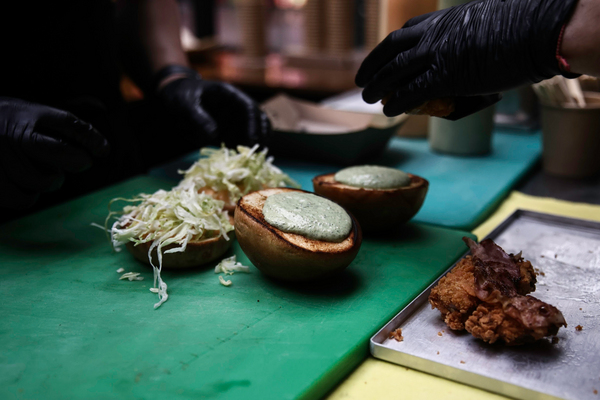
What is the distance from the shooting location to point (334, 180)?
1.93 meters

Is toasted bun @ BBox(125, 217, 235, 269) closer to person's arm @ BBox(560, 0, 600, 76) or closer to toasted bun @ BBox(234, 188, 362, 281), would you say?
toasted bun @ BBox(234, 188, 362, 281)

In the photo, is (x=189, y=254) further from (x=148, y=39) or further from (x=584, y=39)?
(x=148, y=39)

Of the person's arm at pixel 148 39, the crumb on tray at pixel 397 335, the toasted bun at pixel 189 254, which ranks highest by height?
the person's arm at pixel 148 39

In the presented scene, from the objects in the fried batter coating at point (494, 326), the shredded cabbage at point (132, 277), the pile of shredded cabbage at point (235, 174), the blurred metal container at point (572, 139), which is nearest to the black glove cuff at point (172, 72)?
the pile of shredded cabbage at point (235, 174)

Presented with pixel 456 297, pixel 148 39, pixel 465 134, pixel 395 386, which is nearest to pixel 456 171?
pixel 465 134

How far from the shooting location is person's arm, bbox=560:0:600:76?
1.35 m

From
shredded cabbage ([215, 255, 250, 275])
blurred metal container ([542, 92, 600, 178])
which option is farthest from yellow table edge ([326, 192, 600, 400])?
blurred metal container ([542, 92, 600, 178])

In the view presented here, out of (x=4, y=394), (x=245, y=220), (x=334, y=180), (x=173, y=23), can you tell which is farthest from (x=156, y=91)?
(x=4, y=394)

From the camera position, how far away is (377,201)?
5.85 ft

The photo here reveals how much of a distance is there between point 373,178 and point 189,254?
0.69 m

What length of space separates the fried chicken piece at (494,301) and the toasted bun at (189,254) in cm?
71

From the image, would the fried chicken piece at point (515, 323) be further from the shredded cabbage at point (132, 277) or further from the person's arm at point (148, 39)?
the person's arm at point (148, 39)

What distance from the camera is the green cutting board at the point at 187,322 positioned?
1157 millimetres

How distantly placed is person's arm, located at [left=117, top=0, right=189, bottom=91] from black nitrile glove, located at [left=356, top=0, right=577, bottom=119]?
159 cm
